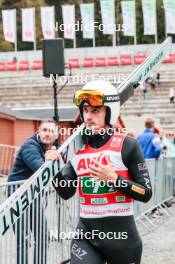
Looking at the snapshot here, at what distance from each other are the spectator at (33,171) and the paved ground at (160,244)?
187 centimetres

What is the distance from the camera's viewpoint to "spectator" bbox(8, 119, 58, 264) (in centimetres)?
556

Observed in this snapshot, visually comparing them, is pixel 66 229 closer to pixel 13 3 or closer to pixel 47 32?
pixel 47 32

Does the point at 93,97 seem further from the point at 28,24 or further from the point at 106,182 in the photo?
the point at 28,24

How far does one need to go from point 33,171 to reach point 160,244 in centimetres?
308

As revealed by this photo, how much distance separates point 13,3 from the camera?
82.6 metres

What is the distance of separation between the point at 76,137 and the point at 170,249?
4376 millimetres

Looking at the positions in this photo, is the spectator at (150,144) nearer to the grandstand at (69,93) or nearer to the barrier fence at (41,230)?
the barrier fence at (41,230)

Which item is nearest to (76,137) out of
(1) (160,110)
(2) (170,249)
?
(2) (170,249)

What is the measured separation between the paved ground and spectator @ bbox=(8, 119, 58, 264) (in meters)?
1.87

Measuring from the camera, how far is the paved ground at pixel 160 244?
24.7 ft

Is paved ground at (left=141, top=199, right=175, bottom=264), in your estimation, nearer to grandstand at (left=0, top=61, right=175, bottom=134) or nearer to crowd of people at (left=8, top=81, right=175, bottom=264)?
crowd of people at (left=8, top=81, right=175, bottom=264)

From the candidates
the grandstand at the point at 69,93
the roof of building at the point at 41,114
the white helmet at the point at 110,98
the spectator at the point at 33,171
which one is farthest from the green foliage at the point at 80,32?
the white helmet at the point at 110,98

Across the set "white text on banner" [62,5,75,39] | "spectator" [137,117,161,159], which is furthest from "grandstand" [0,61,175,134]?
"spectator" [137,117,161,159]

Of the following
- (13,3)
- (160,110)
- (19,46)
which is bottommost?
(160,110)
